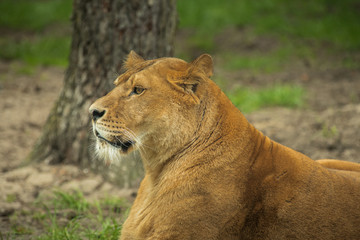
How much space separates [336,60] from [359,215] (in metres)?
7.40

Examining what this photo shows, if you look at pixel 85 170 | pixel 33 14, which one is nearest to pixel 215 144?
pixel 85 170

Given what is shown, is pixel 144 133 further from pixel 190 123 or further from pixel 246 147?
pixel 246 147

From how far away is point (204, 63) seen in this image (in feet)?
9.14

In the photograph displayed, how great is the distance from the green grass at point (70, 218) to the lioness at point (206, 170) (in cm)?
73

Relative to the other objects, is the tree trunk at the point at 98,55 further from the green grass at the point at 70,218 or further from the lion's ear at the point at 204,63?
the lion's ear at the point at 204,63

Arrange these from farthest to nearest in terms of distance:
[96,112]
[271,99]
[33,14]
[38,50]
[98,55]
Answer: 1. [33,14]
2. [38,50]
3. [271,99]
4. [98,55]
5. [96,112]

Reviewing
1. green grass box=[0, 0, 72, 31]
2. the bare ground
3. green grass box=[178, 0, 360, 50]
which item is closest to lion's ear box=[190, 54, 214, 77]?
the bare ground

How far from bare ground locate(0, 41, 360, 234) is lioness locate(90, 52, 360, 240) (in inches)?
64.4

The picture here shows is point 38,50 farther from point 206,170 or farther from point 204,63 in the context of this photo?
point 206,170

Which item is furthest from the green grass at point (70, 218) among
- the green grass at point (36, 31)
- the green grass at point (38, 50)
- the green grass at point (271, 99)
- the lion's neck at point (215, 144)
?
the green grass at point (38, 50)

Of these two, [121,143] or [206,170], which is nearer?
[206,170]

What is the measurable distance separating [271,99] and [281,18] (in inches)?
219

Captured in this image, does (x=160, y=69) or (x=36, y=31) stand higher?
(x=160, y=69)

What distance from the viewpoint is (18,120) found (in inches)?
255
